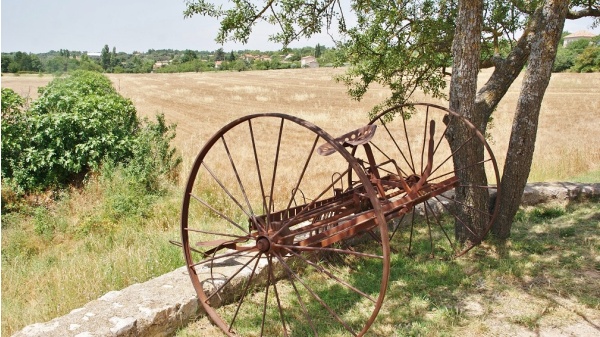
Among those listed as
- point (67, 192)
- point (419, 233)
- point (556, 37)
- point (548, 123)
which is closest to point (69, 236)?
point (67, 192)

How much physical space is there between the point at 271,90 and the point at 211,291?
2638 cm

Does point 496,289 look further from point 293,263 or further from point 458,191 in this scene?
point 293,263

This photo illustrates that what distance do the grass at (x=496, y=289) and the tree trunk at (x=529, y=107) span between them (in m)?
0.45

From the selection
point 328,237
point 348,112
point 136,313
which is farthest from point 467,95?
point 348,112

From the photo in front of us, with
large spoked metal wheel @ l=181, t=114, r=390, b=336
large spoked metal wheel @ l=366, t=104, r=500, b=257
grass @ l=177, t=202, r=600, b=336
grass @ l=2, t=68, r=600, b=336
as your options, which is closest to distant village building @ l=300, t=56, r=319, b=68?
grass @ l=2, t=68, r=600, b=336

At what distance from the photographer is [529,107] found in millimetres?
4879

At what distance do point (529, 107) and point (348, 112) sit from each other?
14.6 m

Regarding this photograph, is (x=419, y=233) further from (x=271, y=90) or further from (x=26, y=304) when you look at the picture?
(x=271, y=90)

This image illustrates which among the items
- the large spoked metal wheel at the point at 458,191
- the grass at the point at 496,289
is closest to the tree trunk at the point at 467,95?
the large spoked metal wheel at the point at 458,191

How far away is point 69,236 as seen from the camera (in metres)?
7.95

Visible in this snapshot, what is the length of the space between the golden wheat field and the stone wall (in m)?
4.58

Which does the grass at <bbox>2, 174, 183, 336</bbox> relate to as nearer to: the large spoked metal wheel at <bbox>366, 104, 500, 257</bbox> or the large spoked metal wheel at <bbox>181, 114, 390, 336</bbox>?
the large spoked metal wheel at <bbox>181, 114, 390, 336</bbox>

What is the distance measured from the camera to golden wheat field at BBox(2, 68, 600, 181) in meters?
10.2

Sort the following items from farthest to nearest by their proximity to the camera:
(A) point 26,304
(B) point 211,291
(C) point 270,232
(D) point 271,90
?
(D) point 271,90
(A) point 26,304
(B) point 211,291
(C) point 270,232
